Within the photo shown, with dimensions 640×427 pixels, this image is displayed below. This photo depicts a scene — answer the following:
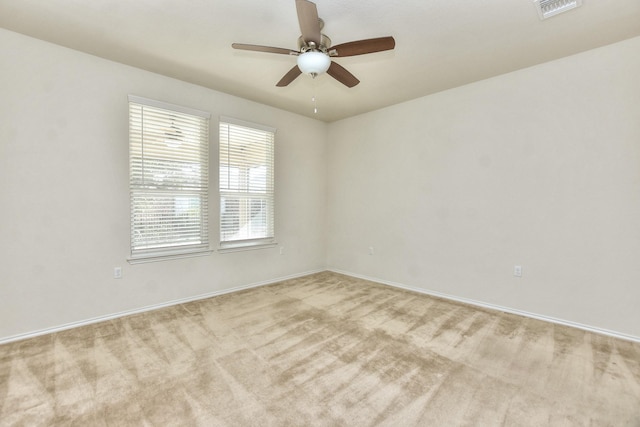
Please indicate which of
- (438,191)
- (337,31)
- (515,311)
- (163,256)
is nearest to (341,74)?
(337,31)

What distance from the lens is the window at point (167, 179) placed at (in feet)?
10.6

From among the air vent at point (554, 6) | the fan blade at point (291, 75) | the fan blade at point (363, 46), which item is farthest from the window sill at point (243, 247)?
the air vent at point (554, 6)

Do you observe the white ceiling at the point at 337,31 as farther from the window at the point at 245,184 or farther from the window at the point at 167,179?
the window at the point at 245,184

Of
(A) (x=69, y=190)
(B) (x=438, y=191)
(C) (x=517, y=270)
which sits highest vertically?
(B) (x=438, y=191)

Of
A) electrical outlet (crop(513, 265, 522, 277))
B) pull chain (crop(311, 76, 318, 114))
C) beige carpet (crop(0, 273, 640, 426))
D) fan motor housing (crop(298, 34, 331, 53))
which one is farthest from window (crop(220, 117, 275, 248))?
electrical outlet (crop(513, 265, 522, 277))

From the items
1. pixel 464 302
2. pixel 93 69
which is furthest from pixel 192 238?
pixel 464 302

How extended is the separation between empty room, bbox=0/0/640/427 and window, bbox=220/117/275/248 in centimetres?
3

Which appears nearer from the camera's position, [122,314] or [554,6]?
[554,6]

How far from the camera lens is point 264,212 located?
448 cm

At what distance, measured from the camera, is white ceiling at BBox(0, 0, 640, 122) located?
87.0 inches

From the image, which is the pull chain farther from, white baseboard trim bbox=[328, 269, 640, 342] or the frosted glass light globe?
white baseboard trim bbox=[328, 269, 640, 342]

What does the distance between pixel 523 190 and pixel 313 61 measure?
2709 mm

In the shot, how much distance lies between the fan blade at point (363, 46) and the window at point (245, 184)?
2262 mm

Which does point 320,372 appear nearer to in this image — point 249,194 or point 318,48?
point 318,48
